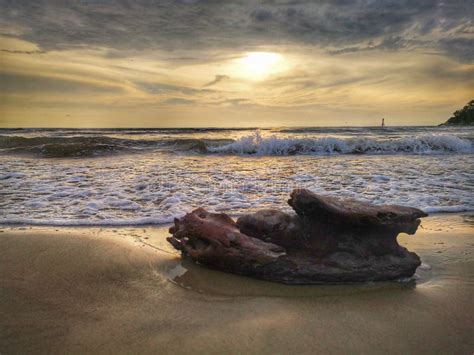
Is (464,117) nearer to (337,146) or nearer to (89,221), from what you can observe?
(337,146)

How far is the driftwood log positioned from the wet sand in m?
0.11

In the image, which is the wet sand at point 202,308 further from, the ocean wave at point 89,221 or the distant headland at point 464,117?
the distant headland at point 464,117

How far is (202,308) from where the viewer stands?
263 cm

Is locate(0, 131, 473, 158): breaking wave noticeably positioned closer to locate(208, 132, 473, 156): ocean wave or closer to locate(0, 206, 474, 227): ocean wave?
locate(208, 132, 473, 156): ocean wave

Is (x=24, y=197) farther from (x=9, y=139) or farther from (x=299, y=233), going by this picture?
(x=9, y=139)

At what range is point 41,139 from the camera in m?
20.7

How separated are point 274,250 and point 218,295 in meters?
0.56

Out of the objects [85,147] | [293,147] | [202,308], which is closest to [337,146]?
[293,147]

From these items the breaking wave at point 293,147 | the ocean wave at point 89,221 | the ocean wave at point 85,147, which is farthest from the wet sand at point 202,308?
the breaking wave at point 293,147

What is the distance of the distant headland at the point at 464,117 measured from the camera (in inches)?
1881

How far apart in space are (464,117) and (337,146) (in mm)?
40206

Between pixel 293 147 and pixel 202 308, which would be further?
pixel 293 147

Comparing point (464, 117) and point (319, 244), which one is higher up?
point (464, 117)

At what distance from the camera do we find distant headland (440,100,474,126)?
157 feet
